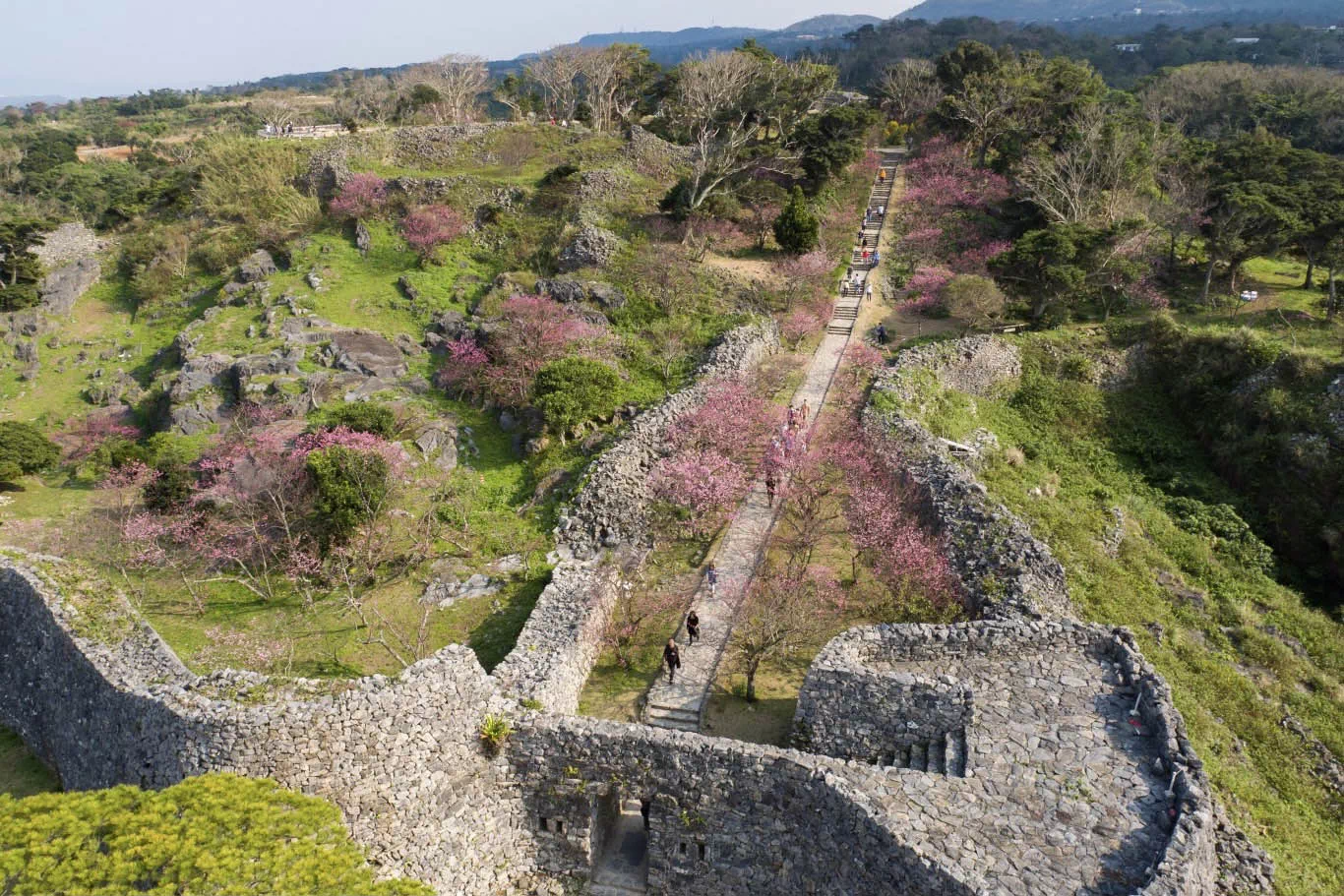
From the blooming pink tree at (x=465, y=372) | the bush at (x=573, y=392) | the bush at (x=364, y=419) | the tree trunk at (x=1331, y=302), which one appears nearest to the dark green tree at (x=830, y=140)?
the tree trunk at (x=1331, y=302)

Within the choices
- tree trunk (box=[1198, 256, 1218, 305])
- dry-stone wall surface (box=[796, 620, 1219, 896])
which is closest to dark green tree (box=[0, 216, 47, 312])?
dry-stone wall surface (box=[796, 620, 1219, 896])

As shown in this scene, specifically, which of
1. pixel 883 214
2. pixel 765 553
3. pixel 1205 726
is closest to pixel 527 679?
pixel 765 553

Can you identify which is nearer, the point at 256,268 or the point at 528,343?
the point at 528,343

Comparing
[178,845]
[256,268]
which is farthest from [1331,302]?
[256,268]

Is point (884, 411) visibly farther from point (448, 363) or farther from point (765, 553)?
point (448, 363)

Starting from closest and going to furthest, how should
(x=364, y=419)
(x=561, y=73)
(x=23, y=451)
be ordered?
1. (x=364, y=419)
2. (x=23, y=451)
3. (x=561, y=73)

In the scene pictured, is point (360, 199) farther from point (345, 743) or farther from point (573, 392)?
point (345, 743)

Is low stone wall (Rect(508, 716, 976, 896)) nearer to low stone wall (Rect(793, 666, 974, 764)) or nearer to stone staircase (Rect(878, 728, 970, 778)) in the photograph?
low stone wall (Rect(793, 666, 974, 764))

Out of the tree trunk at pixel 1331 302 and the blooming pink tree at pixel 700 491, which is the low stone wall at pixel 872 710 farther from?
the tree trunk at pixel 1331 302
